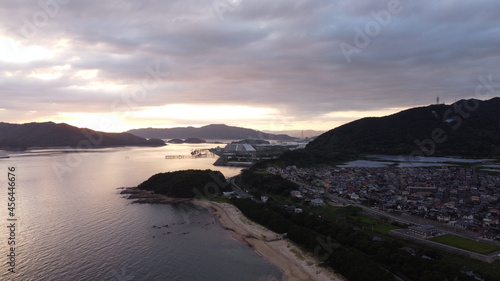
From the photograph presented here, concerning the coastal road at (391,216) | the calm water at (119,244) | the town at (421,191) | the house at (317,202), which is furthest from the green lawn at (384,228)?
the calm water at (119,244)

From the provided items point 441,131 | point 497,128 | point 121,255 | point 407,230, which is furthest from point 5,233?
point 497,128

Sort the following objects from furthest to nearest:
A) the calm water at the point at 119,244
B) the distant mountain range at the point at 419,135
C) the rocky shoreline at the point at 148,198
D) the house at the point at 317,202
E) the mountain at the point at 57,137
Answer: the mountain at the point at 57,137, the distant mountain range at the point at 419,135, the rocky shoreline at the point at 148,198, the house at the point at 317,202, the calm water at the point at 119,244

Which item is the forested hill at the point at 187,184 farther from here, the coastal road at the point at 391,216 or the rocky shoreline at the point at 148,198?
the coastal road at the point at 391,216

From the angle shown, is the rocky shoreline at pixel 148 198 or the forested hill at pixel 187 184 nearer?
the rocky shoreline at pixel 148 198

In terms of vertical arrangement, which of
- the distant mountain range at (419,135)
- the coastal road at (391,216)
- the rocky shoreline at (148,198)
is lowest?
the rocky shoreline at (148,198)

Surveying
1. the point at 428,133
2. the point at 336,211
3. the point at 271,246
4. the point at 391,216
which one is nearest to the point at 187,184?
the point at 336,211

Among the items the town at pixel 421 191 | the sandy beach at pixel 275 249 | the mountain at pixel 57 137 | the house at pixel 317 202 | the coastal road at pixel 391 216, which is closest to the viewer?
the sandy beach at pixel 275 249

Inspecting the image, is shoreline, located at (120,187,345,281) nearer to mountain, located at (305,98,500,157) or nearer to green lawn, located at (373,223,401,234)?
green lawn, located at (373,223,401,234)
